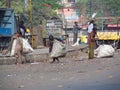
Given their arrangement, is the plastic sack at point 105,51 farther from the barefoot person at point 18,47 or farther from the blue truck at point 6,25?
the blue truck at point 6,25

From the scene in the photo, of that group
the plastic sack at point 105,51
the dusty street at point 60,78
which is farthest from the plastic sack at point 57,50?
the plastic sack at point 105,51

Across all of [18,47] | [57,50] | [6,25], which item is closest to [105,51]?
[57,50]

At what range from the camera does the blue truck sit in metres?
24.6

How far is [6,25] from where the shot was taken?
25516mm

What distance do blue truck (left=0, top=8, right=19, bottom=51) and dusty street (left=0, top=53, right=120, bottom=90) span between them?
25.1 feet

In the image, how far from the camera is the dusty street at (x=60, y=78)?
1119cm

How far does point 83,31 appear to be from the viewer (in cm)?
4091

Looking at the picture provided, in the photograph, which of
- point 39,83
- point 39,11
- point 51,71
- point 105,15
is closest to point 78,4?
point 105,15

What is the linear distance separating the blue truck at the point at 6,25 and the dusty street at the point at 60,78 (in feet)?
25.1

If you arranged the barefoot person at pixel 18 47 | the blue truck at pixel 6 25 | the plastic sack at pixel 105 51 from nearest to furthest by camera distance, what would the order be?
the barefoot person at pixel 18 47
the plastic sack at pixel 105 51
the blue truck at pixel 6 25

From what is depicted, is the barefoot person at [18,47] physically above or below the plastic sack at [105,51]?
above

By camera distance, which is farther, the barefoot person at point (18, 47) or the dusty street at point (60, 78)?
the barefoot person at point (18, 47)

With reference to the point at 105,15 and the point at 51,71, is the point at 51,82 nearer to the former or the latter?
the point at 51,71

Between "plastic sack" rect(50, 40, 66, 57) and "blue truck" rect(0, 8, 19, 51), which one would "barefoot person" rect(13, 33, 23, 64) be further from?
"blue truck" rect(0, 8, 19, 51)
